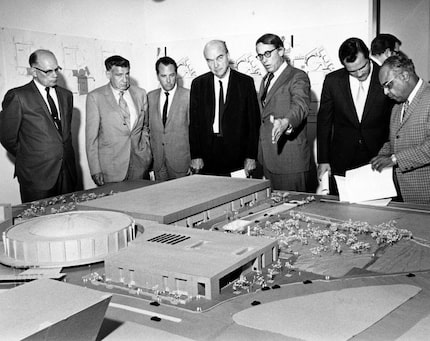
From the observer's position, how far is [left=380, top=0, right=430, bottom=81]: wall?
5.16 metres

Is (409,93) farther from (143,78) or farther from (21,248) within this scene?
(143,78)

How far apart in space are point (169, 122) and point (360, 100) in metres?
2.02

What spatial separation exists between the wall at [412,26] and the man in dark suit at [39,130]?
337 cm

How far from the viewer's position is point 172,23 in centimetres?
644

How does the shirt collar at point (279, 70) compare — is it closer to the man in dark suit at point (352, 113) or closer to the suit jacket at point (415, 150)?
the man in dark suit at point (352, 113)

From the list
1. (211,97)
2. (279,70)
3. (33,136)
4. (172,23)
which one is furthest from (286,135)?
(172,23)

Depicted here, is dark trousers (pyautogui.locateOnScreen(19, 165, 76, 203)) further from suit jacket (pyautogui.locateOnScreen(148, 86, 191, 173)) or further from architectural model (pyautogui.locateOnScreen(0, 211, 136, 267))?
architectural model (pyautogui.locateOnScreen(0, 211, 136, 267))

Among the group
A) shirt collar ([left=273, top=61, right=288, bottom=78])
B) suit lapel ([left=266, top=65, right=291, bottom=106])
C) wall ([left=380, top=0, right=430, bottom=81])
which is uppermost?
wall ([left=380, top=0, right=430, bottom=81])

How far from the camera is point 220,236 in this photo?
1.92 metres

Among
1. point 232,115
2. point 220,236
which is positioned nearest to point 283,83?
point 232,115

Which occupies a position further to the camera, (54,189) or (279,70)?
(54,189)

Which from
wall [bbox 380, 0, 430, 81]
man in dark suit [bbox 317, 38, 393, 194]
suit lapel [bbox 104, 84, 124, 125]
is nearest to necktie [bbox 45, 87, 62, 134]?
suit lapel [bbox 104, 84, 124, 125]

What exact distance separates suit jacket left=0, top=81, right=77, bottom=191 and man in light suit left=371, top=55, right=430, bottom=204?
9.33 ft

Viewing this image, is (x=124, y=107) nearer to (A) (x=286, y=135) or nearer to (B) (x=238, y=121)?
(B) (x=238, y=121)
